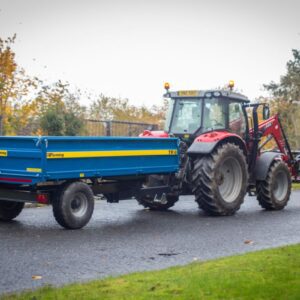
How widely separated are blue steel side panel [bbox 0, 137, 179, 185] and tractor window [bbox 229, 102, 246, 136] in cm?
271

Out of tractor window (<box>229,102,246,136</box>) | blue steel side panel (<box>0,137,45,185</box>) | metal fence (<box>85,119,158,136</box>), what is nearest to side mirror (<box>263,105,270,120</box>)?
tractor window (<box>229,102,246,136</box>)

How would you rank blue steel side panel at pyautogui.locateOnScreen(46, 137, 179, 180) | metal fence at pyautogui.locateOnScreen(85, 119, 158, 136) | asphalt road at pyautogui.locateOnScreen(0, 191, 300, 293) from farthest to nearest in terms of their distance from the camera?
metal fence at pyautogui.locateOnScreen(85, 119, 158, 136) → blue steel side panel at pyautogui.locateOnScreen(46, 137, 179, 180) → asphalt road at pyautogui.locateOnScreen(0, 191, 300, 293)

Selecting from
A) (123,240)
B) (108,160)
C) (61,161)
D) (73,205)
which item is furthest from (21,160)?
(123,240)

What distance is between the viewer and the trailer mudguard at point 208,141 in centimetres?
1284

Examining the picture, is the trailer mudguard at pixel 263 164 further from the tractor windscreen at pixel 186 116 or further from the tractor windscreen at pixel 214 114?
the tractor windscreen at pixel 186 116

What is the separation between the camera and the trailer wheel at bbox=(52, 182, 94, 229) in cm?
1055

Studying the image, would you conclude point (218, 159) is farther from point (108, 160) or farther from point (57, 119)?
point (57, 119)

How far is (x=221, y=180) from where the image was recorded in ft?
43.7

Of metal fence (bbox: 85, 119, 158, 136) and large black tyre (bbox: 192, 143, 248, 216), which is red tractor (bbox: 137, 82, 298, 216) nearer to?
large black tyre (bbox: 192, 143, 248, 216)

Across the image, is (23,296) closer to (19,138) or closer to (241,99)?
(19,138)

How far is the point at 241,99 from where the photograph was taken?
46.9ft

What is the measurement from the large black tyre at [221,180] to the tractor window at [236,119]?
79 centimetres

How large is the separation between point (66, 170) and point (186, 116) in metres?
4.12

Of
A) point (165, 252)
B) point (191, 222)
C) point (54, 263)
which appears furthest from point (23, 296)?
point (191, 222)
